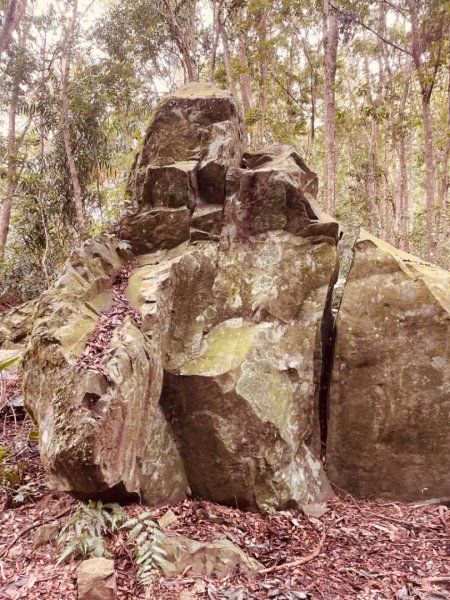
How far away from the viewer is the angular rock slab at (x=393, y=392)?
4742mm

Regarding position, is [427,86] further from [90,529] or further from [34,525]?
[34,525]

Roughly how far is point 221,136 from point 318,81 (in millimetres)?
8675

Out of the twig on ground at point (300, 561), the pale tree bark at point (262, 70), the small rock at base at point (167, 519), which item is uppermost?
the pale tree bark at point (262, 70)

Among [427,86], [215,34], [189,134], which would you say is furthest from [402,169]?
[189,134]

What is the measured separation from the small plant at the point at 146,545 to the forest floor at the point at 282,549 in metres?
0.09

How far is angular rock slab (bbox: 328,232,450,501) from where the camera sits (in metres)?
4.74

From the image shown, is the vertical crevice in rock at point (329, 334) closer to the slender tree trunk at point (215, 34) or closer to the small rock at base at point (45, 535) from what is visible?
the small rock at base at point (45, 535)

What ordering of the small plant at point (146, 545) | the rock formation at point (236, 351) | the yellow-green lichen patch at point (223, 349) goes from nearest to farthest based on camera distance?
1. the small plant at point (146, 545)
2. the rock formation at point (236, 351)
3. the yellow-green lichen patch at point (223, 349)

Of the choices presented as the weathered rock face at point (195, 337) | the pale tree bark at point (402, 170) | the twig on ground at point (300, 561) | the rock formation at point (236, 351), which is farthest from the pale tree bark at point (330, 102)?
the twig on ground at point (300, 561)

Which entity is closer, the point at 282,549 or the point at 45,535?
the point at 45,535

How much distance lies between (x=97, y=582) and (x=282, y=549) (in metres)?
1.71

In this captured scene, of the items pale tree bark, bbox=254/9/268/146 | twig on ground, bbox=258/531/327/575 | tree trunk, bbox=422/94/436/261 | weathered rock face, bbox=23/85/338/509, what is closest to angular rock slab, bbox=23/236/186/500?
weathered rock face, bbox=23/85/338/509

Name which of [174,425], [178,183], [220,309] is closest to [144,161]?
[178,183]

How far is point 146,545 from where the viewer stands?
11.0 feet
